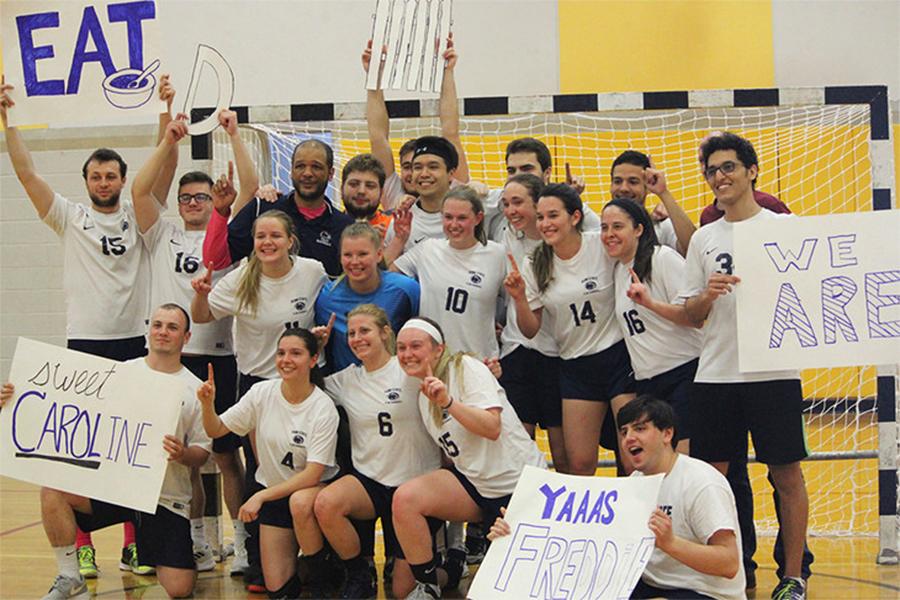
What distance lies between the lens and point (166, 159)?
5.07 meters

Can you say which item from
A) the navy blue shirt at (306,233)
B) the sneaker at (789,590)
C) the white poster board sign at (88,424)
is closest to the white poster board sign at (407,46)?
the navy blue shirt at (306,233)

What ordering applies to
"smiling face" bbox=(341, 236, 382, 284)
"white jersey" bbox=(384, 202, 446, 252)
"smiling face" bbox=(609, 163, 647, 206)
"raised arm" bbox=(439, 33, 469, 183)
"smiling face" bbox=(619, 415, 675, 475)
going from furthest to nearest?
1. "raised arm" bbox=(439, 33, 469, 183)
2. "white jersey" bbox=(384, 202, 446, 252)
3. "smiling face" bbox=(609, 163, 647, 206)
4. "smiling face" bbox=(341, 236, 382, 284)
5. "smiling face" bbox=(619, 415, 675, 475)

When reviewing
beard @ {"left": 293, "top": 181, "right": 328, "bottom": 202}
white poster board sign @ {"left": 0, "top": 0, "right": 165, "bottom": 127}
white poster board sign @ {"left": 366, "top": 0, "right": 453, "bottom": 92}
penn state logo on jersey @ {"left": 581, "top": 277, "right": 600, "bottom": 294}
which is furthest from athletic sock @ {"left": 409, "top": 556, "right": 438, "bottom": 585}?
white poster board sign @ {"left": 0, "top": 0, "right": 165, "bottom": 127}

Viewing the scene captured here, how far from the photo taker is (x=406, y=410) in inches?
176

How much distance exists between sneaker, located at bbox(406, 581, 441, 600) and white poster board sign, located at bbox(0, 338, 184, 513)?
47.4 inches

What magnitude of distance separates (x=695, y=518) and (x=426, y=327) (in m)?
1.34

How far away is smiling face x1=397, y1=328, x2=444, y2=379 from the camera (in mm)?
4184

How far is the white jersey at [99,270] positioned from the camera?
16.7ft

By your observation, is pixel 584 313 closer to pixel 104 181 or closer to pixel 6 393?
pixel 104 181

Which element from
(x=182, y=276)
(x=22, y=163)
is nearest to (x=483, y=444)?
(x=182, y=276)

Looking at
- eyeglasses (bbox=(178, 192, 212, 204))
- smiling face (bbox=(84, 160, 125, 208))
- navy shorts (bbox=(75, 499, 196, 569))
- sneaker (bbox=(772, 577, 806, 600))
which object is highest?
smiling face (bbox=(84, 160, 125, 208))

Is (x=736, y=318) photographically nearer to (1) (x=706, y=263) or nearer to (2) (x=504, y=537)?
(1) (x=706, y=263)

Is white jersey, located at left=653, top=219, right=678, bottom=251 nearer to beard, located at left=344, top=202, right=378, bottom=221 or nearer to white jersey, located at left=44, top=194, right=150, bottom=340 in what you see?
beard, located at left=344, top=202, right=378, bottom=221

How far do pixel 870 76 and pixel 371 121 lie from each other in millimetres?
5432
